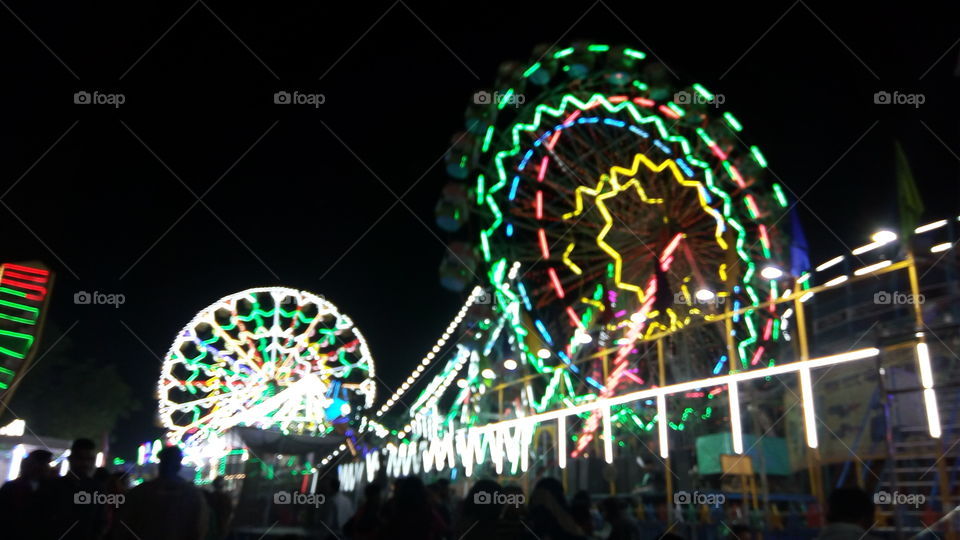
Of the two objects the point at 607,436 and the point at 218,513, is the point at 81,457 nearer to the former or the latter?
the point at 218,513

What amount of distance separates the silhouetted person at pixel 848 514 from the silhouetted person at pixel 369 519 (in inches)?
106

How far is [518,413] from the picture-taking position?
18.7 metres

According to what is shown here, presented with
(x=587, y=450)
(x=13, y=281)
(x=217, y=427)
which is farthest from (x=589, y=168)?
(x=217, y=427)

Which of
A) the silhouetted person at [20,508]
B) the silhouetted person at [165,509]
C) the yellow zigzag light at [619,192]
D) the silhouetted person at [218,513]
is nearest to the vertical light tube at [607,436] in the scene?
the yellow zigzag light at [619,192]

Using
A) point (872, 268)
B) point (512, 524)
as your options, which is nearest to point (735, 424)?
point (872, 268)

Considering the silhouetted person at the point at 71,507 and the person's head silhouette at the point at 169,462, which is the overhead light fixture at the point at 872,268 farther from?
the silhouetted person at the point at 71,507

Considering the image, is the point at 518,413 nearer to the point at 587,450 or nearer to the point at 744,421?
the point at 587,450

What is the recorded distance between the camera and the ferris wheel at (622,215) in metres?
13.8

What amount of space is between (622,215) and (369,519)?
10171mm

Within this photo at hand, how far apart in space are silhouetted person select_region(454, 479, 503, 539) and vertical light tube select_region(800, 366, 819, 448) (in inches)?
290

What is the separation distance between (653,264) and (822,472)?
Answer: 4.78 metres

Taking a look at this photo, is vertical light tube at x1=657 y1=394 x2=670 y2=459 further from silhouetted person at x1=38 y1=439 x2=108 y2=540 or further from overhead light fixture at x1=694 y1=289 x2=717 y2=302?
silhouetted person at x1=38 y1=439 x2=108 y2=540

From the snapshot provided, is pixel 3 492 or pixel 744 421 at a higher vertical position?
pixel 744 421

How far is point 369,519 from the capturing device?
5.66 metres
